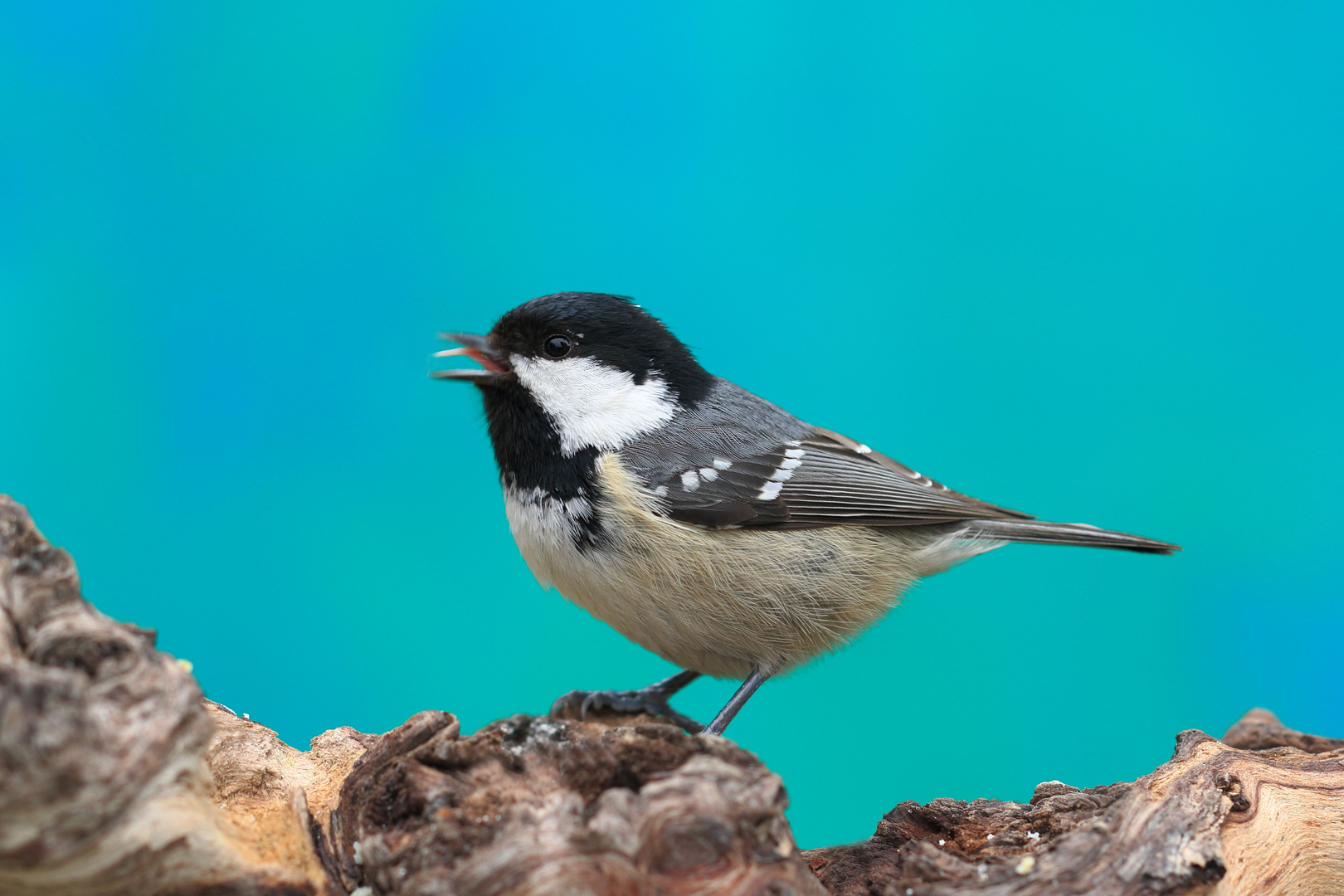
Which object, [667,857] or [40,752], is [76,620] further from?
[667,857]

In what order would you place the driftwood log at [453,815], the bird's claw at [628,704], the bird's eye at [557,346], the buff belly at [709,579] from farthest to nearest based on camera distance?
the bird's claw at [628,704] → the bird's eye at [557,346] → the buff belly at [709,579] → the driftwood log at [453,815]

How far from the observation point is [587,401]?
210 cm

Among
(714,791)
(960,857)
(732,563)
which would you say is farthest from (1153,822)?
(732,563)

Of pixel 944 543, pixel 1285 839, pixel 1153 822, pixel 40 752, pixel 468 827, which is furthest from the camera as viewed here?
pixel 944 543

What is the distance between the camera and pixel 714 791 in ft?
3.87

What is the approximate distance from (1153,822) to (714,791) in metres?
0.76

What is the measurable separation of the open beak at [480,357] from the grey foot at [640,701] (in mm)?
813

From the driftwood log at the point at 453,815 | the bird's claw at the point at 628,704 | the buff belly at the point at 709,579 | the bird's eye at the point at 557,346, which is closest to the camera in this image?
the driftwood log at the point at 453,815

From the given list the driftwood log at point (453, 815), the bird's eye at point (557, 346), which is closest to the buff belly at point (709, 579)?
the bird's eye at point (557, 346)

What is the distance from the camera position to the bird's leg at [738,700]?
2.04 m

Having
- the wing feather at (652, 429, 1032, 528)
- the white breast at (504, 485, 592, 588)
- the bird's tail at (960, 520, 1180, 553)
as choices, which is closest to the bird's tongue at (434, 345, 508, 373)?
the white breast at (504, 485, 592, 588)

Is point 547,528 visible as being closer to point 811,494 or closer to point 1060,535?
point 811,494

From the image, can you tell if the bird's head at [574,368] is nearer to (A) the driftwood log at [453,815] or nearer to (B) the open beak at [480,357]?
(B) the open beak at [480,357]

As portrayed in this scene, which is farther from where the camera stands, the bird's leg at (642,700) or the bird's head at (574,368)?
the bird's leg at (642,700)
